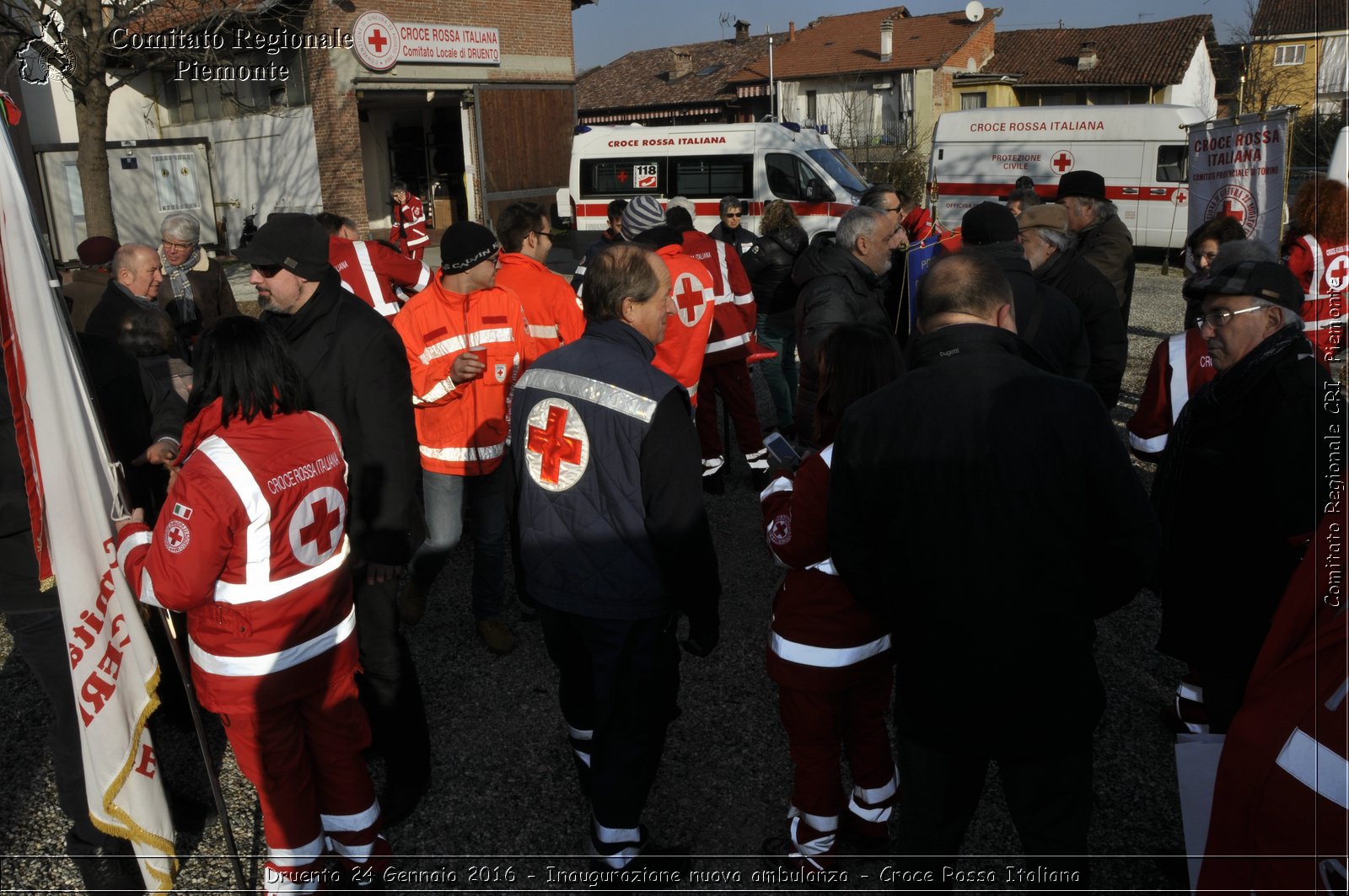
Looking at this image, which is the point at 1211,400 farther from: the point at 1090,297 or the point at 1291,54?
the point at 1291,54

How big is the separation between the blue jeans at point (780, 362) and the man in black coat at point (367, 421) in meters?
4.25

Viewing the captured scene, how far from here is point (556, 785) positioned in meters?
3.62

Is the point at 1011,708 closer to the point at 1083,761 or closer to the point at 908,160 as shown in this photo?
the point at 1083,761

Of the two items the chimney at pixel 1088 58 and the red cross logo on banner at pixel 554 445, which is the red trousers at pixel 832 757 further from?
the chimney at pixel 1088 58

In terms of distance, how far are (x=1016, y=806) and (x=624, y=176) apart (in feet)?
59.3

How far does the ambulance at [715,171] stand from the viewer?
55.2 ft

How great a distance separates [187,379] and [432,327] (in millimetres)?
1334

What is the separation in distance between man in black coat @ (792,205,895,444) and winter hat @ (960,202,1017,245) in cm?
45

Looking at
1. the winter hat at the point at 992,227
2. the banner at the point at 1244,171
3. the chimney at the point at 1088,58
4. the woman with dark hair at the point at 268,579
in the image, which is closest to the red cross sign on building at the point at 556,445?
the woman with dark hair at the point at 268,579

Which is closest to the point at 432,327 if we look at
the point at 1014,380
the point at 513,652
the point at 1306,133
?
the point at 513,652

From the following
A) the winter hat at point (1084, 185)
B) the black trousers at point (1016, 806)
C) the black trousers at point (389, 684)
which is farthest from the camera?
the winter hat at point (1084, 185)

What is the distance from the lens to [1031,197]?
7453 mm

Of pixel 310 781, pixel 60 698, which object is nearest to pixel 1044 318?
pixel 310 781

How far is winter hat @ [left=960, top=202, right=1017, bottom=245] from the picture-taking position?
15.0 feet
